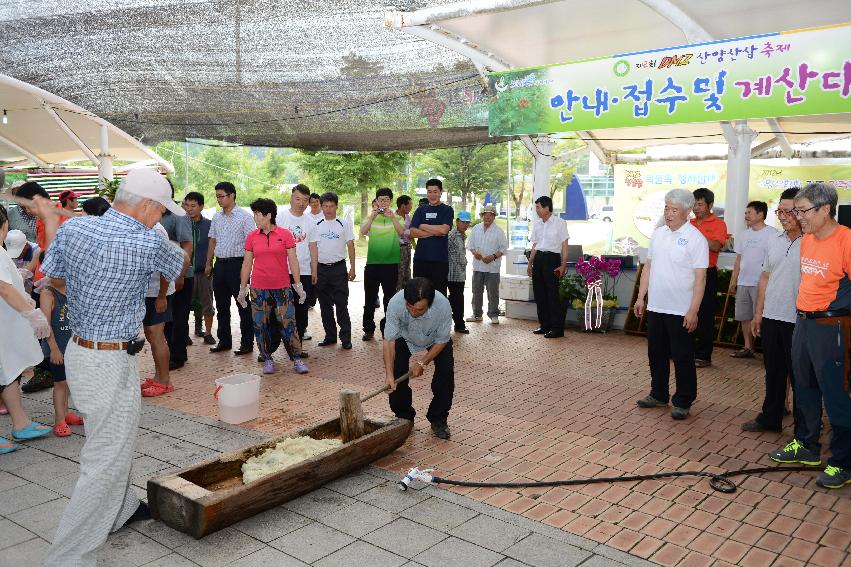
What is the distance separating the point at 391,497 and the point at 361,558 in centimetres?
73

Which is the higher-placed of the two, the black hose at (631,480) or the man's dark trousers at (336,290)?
the man's dark trousers at (336,290)

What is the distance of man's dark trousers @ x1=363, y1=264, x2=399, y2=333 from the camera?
28.8 ft

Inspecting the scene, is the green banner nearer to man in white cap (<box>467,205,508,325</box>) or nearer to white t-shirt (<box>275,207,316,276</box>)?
man in white cap (<box>467,205,508,325</box>)

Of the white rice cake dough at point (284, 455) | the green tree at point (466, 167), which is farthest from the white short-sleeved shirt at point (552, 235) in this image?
the green tree at point (466, 167)

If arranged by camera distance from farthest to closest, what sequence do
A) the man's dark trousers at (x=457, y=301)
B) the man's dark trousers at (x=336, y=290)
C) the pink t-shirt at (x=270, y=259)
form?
the man's dark trousers at (x=457, y=301) < the man's dark trousers at (x=336, y=290) < the pink t-shirt at (x=270, y=259)

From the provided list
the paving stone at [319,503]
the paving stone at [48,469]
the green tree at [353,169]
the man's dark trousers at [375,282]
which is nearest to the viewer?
the paving stone at [319,503]

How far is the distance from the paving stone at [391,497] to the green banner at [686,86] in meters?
4.27

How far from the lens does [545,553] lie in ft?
11.4

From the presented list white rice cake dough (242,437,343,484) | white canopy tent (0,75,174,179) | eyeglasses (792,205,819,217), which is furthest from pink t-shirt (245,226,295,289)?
white canopy tent (0,75,174,179)

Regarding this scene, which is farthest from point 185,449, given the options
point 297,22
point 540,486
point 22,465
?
point 297,22

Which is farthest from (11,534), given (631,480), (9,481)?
(631,480)

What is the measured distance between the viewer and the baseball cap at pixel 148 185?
323cm

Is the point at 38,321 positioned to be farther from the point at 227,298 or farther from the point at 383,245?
the point at 383,245

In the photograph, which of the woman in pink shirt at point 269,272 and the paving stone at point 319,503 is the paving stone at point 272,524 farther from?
the woman in pink shirt at point 269,272
